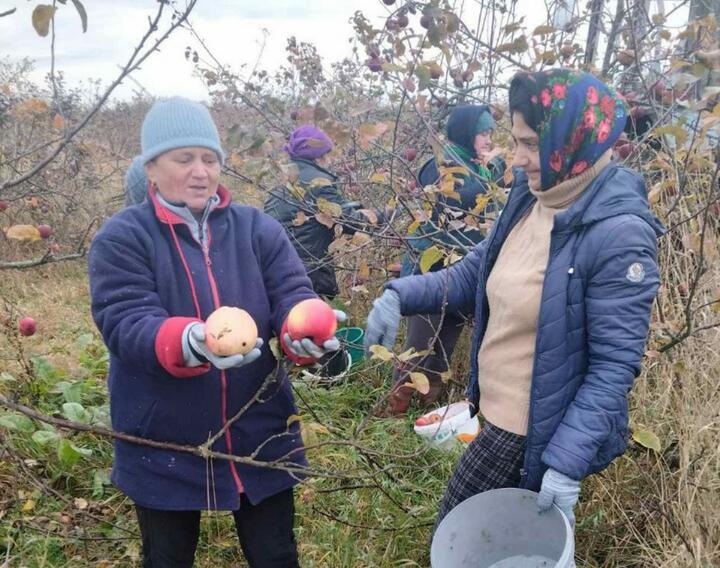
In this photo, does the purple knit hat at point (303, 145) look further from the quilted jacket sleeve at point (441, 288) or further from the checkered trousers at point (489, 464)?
the checkered trousers at point (489, 464)

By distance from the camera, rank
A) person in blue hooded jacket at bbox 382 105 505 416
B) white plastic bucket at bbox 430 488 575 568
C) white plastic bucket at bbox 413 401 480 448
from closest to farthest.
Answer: white plastic bucket at bbox 430 488 575 568 → white plastic bucket at bbox 413 401 480 448 → person in blue hooded jacket at bbox 382 105 505 416

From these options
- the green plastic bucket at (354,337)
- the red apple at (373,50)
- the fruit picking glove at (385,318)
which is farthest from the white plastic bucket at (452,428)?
the red apple at (373,50)

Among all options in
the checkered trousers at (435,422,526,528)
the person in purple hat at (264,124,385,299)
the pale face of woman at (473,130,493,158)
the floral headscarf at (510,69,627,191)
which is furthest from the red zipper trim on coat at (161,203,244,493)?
the pale face of woman at (473,130,493,158)

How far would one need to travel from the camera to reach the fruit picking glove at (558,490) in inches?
56.1

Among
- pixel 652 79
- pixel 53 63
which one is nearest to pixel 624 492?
pixel 53 63

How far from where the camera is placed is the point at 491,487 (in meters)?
1.72

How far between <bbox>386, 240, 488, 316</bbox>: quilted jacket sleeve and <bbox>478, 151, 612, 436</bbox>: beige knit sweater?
128 mm

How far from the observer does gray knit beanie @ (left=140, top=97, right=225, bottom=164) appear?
1.48 m

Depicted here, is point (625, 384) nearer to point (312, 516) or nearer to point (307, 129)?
point (312, 516)

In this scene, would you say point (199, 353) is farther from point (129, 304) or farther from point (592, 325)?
point (592, 325)

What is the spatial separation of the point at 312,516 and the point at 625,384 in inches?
58.0

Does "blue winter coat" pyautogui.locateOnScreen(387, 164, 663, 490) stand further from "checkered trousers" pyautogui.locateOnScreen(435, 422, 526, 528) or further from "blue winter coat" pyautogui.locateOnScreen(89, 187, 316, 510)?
"blue winter coat" pyautogui.locateOnScreen(89, 187, 316, 510)

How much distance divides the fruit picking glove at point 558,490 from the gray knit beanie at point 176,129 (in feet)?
3.68

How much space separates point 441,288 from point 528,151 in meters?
0.50
